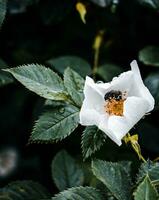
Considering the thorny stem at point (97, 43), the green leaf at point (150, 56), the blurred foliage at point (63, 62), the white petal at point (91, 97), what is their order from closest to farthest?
the white petal at point (91, 97) < the blurred foliage at point (63, 62) < the green leaf at point (150, 56) < the thorny stem at point (97, 43)

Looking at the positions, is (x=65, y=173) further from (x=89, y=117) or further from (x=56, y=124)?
(x=89, y=117)

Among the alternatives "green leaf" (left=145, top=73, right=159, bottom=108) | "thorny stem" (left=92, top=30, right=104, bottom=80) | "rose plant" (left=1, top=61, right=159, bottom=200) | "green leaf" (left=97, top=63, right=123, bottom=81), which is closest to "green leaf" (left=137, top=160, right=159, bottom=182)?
"rose plant" (left=1, top=61, right=159, bottom=200)

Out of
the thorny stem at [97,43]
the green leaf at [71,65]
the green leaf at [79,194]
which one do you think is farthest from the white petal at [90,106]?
the thorny stem at [97,43]

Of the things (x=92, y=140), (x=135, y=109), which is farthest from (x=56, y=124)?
(x=135, y=109)

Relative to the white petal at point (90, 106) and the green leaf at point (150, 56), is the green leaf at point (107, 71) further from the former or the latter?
the white petal at point (90, 106)

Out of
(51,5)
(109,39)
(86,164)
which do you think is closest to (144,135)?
(86,164)

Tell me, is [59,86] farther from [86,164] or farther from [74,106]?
[86,164]
